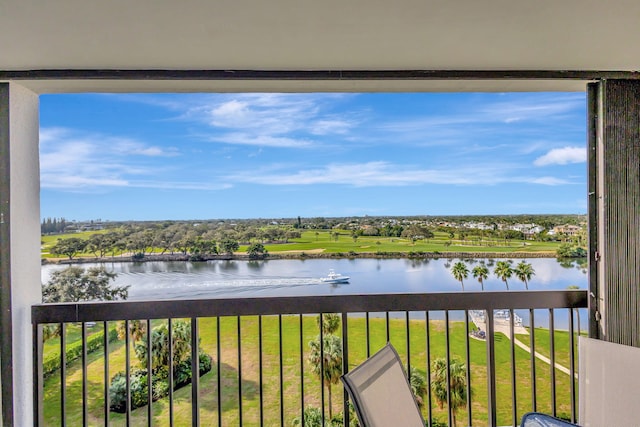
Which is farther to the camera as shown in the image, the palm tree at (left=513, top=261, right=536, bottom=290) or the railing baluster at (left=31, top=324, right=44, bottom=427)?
the palm tree at (left=513, top=261, right=536, bottom=290)

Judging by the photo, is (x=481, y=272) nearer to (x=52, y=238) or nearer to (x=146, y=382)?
(x=146, y=382)

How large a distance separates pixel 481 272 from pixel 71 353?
3620mm

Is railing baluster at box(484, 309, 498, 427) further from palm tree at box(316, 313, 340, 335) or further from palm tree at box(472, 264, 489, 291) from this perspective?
palm tree at box(316, 313, 340, 335)

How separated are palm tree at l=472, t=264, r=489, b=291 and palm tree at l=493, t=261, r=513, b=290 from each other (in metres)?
0.07

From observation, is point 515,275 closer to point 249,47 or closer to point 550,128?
point 550,128

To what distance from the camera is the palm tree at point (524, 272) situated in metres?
3.29

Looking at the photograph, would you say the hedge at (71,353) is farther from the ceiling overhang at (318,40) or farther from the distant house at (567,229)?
the distant house at (567,229)

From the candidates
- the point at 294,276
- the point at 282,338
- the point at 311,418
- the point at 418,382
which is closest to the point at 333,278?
the point at 294,276

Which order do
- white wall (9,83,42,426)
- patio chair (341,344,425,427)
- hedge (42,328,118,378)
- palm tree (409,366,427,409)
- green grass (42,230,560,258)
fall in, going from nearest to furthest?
1. patio chair (341,344,425,427)
2. white wall (9,83,42,426)
3. hedge (42,328,118,378)
4. green grass (42,230,560,258)
5. palm tree (409,366,427,409)

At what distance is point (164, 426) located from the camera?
567cm

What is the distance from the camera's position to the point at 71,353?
347 cm

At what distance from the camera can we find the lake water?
10.3 feet

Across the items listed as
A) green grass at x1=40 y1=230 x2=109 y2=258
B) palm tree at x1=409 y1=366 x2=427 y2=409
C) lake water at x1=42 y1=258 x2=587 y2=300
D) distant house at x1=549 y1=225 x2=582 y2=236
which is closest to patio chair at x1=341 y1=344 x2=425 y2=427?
lake water at x1=42 y1=258 x2=587 y2=300

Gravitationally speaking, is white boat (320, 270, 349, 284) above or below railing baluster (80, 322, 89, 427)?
above
